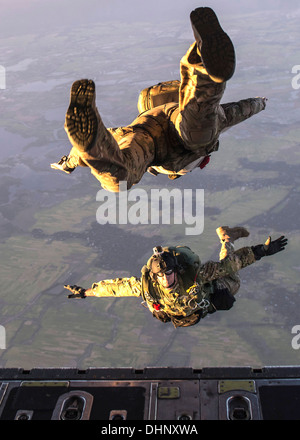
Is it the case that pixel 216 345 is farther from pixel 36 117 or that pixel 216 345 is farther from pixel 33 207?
pixel 36 117

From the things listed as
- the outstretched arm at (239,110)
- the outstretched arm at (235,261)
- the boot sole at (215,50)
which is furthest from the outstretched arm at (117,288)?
the boot sole at (215,50)

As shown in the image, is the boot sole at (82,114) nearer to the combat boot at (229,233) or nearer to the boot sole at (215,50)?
the boot sole at (215,50)

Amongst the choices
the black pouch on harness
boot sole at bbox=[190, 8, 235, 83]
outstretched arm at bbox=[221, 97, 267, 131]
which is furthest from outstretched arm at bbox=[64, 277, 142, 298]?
boot sole at bbox=[190, 8, 235, 83]

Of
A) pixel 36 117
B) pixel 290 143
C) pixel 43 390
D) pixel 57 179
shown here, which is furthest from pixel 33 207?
pixel 43 390

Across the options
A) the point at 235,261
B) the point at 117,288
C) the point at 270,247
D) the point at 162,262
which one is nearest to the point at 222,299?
the point at 235,261

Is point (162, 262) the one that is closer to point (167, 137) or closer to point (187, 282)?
point (187, 282)

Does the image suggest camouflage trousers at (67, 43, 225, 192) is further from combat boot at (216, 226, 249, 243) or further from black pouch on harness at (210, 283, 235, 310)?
black pouch on harness at (210, 283, 235, 310)
